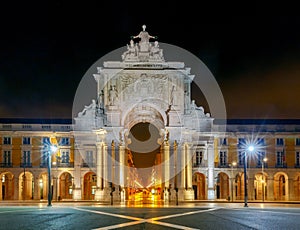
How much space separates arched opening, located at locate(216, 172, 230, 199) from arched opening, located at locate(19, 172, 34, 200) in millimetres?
29691

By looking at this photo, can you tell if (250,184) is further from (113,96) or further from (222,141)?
(113,96)

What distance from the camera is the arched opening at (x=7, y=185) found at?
303 ft

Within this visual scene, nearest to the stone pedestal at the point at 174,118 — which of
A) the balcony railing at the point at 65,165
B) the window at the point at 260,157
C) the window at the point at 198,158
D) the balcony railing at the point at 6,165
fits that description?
the window at the point at 198,158

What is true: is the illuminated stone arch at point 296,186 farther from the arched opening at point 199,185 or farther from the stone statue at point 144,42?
the stone statue at point 144,42

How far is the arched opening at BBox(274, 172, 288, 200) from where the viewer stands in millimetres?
91900

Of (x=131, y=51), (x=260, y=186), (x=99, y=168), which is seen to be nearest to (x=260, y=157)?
(x=260, y=186)

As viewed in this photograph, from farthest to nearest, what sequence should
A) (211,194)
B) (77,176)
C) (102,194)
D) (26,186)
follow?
(26,186), (77,176), (211,194), (102,194)

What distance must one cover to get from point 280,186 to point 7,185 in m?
44.4

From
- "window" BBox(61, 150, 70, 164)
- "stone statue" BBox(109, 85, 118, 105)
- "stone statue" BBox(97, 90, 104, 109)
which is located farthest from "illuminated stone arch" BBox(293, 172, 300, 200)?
"window" BBox(61, 150, 70, 164)

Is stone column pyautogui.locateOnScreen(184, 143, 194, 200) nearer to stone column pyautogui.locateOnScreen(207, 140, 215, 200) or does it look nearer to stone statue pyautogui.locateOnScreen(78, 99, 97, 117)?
stone column pyautogui.locateOnScreen(207, 140, 215, 200)

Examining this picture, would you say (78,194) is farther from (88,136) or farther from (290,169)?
(290,169)

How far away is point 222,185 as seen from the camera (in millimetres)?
94438

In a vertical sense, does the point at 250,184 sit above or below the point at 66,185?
above

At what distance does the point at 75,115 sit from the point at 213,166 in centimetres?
2435
